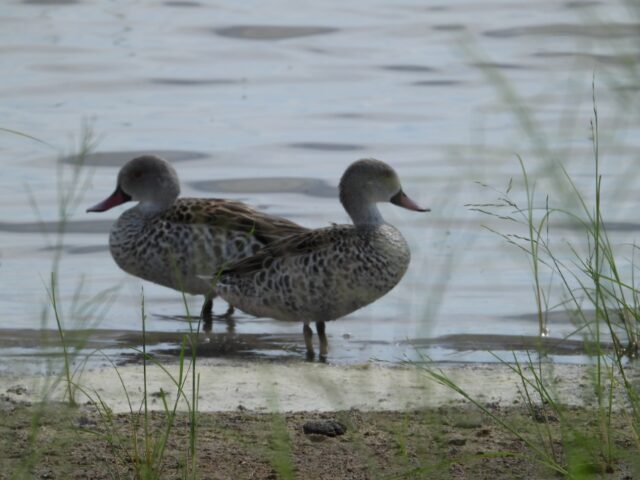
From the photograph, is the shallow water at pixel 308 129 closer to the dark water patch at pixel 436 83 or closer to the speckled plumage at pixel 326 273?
the dark water patch at pixel 436 83

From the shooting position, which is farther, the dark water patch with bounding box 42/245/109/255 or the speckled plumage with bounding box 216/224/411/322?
the dark water patch with bounding box 42/245/109/255

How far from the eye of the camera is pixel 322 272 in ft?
24.5

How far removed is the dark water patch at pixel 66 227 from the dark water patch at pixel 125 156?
1104 mm

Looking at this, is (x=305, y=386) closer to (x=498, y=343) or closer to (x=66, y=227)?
(x=498, y=343)

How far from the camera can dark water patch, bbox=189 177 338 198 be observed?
11.0 metres

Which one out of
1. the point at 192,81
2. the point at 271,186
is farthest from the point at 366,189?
the point at 192,81

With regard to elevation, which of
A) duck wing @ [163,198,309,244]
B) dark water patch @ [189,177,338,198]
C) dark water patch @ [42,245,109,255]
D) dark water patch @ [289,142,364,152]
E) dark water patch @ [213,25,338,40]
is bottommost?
dark water patch @ [42,245,109,255]

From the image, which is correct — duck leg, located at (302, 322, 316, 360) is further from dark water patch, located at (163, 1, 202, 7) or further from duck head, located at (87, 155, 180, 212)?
dark water patch, located at (163, 1, 202, 7)

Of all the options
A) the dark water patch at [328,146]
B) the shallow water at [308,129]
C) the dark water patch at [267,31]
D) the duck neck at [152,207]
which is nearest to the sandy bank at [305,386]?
the shallow water at [308,129]

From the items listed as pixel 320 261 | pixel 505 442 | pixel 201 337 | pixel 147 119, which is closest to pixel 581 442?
pixel 505 442

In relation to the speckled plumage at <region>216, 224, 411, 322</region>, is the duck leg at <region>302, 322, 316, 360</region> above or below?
below

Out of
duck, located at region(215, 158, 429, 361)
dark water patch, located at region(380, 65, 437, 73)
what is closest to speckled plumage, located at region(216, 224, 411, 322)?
duck, located at region(215, 158, 429, 361)

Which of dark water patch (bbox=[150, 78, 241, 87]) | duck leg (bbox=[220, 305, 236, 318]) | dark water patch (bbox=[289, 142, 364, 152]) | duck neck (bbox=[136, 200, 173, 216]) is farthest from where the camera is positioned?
dark water patch (bbox=[150, 78, 241, 87])

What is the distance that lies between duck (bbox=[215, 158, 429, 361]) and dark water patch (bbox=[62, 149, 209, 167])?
12.7 ft
